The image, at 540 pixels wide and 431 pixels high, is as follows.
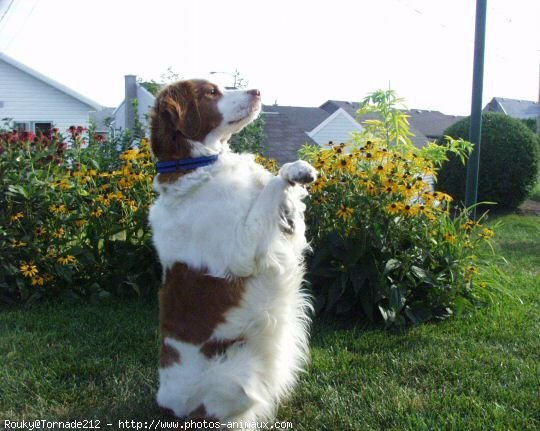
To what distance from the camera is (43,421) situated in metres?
3.24

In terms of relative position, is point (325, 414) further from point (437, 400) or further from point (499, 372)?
point (499, 372)

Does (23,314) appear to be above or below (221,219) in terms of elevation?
below

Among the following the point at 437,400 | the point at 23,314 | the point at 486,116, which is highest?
the point at 486,116

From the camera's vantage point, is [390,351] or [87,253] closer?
[390,351]

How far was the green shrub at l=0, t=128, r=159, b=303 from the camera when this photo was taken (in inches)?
200

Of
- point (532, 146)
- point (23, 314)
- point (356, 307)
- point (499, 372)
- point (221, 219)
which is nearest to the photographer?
point (221, 219)

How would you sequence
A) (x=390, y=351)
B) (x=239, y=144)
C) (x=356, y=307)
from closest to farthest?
(x=390, y=351)
(x=356, y=307)
(x=239, y=144)

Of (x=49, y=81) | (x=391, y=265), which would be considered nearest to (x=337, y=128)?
(x=49, y=81)

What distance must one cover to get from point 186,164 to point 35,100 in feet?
76.1

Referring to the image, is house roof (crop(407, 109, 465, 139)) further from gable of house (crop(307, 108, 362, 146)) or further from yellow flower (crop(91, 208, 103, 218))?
yellow flower (crop(91, 208, 103, 218))

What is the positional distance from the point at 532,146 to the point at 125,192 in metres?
8.27

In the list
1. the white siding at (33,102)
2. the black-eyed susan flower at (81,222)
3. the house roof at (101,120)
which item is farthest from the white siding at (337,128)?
the black-eyed susan flower at (81,222)

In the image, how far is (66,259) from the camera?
5039 mm

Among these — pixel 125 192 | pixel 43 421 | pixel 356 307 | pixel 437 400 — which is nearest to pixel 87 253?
pixel 125 192
